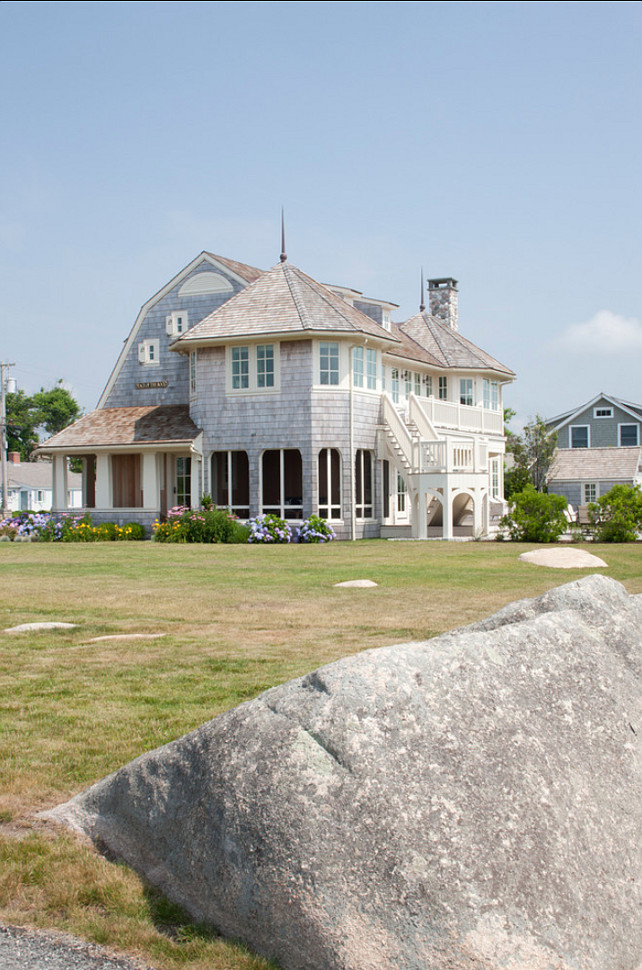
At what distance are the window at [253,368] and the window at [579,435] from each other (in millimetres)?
30009

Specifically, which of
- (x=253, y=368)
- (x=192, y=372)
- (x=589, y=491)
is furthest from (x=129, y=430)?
(x=589, y=491)

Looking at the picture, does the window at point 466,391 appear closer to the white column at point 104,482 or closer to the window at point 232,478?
the window at point 232,478

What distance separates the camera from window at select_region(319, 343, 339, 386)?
89.3 ft

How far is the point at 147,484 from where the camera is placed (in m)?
29.6

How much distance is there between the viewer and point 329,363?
27266mm

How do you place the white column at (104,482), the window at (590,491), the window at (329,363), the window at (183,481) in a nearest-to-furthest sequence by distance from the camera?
1. the window at (329,363)
2. the white column at (104,482)
3. the window at (183,481)
4. the window at (590,491)

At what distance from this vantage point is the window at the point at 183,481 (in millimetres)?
30734

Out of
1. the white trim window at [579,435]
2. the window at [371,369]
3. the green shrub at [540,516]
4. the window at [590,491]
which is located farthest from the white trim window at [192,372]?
the white trim window at [579,435]

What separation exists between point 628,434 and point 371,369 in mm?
28516

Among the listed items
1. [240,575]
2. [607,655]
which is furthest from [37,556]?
[607,655]

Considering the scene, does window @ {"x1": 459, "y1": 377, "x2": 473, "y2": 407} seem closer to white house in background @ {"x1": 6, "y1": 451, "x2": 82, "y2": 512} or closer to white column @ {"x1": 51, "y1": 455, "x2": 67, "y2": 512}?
white column @ {"x1": 51, "y1": 455, "x2": 67, "y2": 512}

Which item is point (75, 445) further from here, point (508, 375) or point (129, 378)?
point (508, 375)

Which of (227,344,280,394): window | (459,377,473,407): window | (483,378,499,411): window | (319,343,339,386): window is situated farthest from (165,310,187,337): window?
(483,378,499,411): window

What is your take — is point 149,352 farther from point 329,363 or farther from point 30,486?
point 30,486
